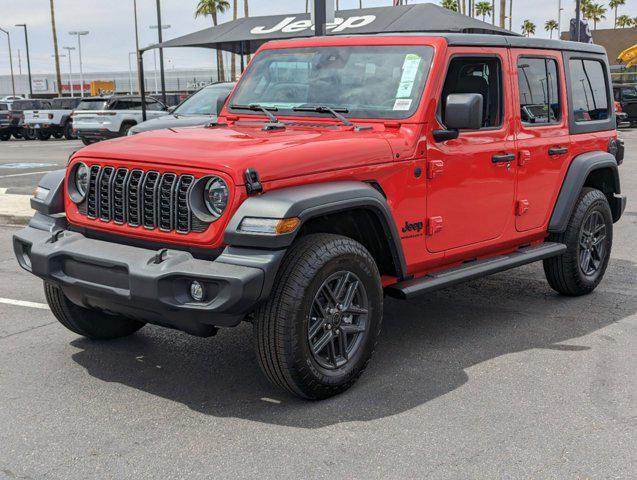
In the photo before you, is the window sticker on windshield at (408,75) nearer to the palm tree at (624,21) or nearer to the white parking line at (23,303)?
the white parking line at (23,303)

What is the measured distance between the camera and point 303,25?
2202cm

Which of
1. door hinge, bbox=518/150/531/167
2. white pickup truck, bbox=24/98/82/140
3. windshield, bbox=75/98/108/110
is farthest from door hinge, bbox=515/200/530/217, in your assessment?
white pickup truck, bbox=24/98/82/140

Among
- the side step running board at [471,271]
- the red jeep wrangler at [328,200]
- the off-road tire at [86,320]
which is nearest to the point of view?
the red jeep wrangler at [328,200]

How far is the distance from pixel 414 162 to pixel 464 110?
412mm

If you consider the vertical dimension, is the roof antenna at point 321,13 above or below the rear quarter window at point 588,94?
above

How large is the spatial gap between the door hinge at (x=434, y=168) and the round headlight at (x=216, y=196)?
142 cm

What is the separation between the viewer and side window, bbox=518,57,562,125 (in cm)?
572

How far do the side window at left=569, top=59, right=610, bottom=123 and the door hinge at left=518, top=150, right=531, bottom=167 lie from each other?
902mm

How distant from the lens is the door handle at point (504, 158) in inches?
209

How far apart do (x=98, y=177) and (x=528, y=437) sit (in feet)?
8.59

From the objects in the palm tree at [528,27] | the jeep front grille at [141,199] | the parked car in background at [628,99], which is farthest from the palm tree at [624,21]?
the jeep front grille at [141,199]

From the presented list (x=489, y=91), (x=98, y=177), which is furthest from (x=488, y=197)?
(x=98, y=177)

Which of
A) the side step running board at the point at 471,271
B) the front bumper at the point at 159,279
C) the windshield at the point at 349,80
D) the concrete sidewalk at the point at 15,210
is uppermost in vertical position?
the windshield at the point at 349,80

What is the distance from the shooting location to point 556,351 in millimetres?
5141
